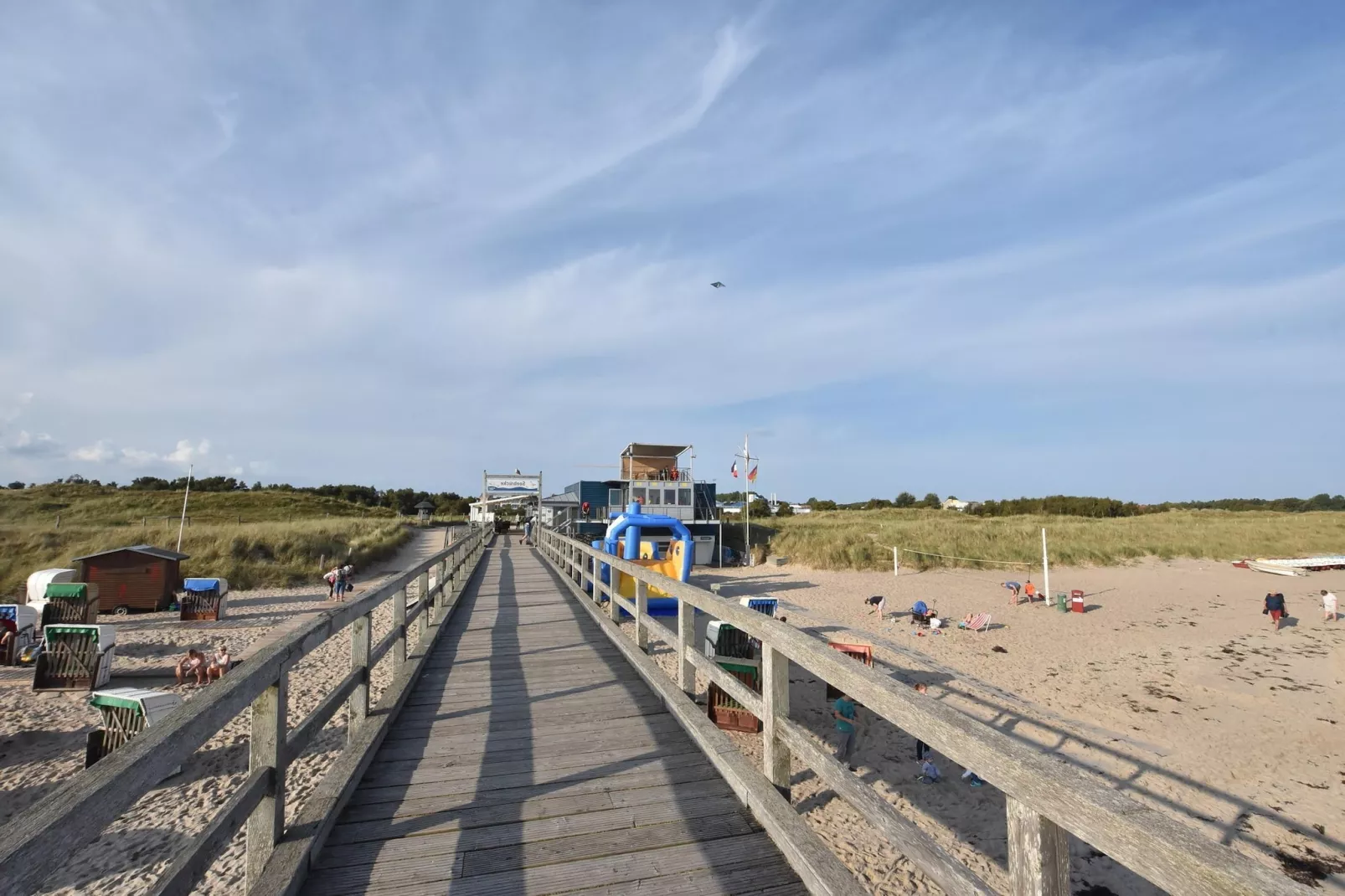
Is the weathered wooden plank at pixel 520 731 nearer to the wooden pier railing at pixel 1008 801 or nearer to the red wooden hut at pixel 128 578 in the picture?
the wooden pier railing at pixel 1008 801

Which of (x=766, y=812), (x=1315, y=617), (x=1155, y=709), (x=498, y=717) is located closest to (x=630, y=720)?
(x=498, y=717)

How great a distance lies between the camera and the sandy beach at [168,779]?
5.96 m

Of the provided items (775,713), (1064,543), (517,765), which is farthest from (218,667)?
(1064,543)

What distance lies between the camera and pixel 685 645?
15.2ft

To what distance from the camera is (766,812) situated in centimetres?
293

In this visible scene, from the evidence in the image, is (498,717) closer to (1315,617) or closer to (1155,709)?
(1155,709)

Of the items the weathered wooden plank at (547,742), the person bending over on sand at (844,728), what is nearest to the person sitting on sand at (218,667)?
the weathered wooden plank at (547,742)

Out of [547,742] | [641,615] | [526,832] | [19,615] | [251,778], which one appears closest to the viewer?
[251,778]

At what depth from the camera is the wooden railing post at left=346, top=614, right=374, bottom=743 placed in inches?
158

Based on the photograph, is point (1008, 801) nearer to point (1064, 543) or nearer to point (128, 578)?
point (128, 578)

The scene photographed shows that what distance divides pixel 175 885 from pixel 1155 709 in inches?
559

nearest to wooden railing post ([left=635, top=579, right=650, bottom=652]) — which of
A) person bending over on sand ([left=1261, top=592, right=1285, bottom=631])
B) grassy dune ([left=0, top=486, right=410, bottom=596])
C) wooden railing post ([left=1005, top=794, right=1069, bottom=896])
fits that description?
wooden railing post ([left=1005, top=794, right=1069, bottom=896])

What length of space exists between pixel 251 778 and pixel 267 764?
4.8 inches

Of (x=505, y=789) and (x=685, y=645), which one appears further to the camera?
(x=685, y=645)
